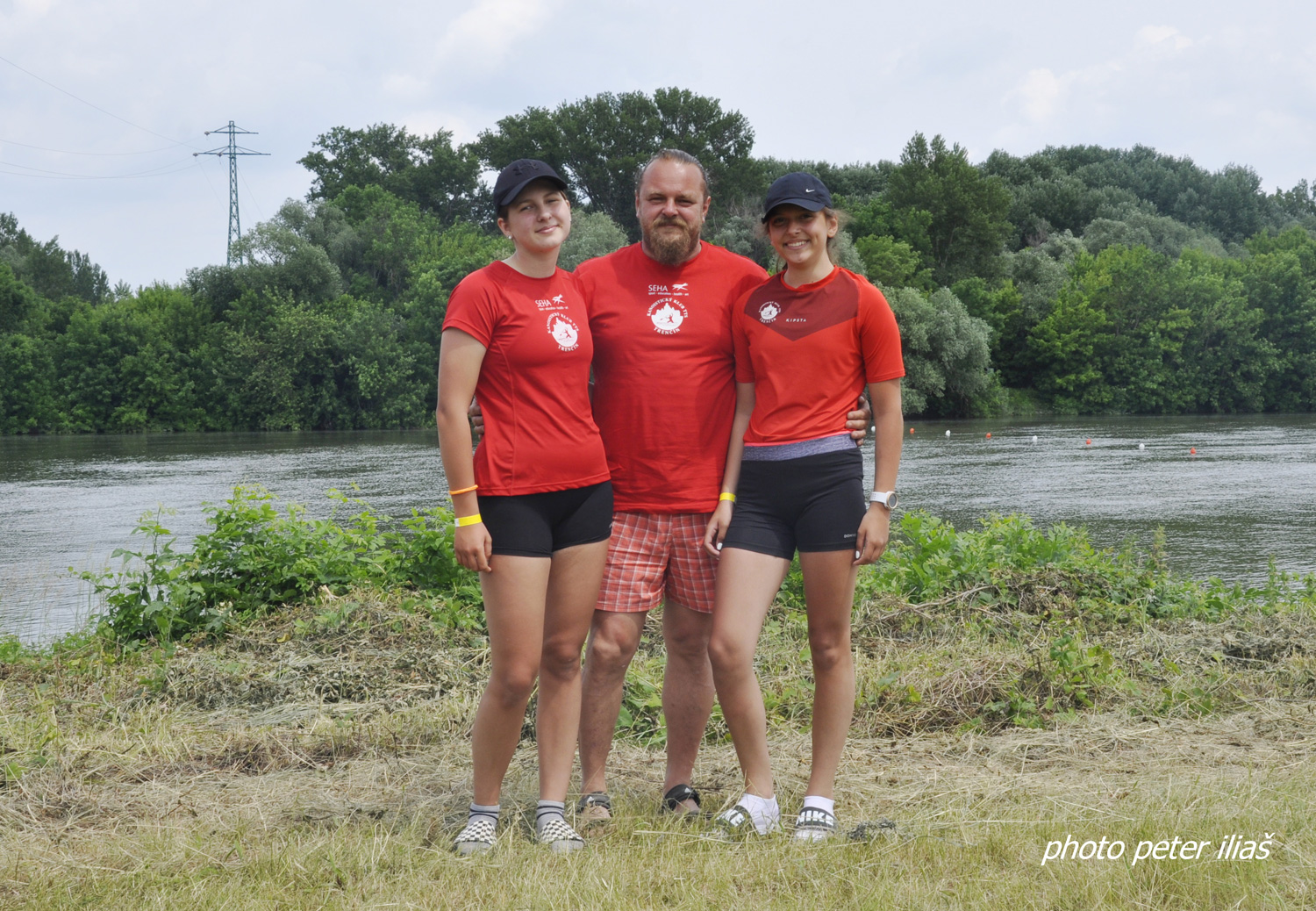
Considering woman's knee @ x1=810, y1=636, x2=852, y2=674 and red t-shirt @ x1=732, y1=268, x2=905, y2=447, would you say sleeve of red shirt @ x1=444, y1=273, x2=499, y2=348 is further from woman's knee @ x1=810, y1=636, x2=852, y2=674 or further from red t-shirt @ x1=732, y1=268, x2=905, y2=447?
woman's knee @ x1=810, y1=636, x2=852, y2=674

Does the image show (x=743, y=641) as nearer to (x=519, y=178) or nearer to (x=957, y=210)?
(x=519, y=178)

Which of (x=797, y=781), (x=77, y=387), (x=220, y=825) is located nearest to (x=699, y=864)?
(x=797, y=781)

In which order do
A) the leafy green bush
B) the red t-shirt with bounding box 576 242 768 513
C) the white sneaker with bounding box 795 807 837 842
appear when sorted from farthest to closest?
the leafy green bush → the red t-shirt with bounding box 576 242 768 513 → the white sneaker with bounding box 795 807 837 842

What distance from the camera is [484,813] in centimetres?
351

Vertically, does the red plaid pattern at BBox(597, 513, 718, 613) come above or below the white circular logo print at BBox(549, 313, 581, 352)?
below

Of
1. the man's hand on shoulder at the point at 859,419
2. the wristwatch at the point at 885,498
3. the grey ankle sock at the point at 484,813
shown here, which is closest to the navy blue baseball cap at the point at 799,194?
the man's hand on shoulder at the point at 859,419

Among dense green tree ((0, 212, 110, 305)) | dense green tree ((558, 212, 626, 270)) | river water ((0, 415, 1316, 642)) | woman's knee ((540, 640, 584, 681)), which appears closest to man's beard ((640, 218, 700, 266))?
woman's knee ((540, 640, 584, 681))

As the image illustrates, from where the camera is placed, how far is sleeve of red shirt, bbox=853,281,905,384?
353 cm

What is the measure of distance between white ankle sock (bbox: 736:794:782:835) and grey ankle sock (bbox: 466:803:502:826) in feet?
2.49

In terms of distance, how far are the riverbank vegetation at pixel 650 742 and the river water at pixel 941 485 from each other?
6.54ft

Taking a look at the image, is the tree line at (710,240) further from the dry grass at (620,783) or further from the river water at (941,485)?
the dry grass at (620,783)

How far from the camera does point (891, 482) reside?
11.7 feet

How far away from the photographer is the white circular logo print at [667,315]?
11.9 ft

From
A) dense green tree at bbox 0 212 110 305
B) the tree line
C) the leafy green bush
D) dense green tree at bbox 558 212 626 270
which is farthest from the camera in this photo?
dense green tree at bbox 0 212 110 305
